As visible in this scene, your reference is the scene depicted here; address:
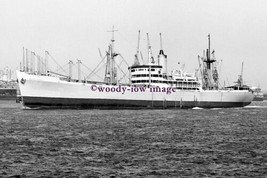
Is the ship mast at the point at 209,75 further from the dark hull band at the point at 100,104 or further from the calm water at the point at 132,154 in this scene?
the calm water at the point at 132,154

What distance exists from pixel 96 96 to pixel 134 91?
6.52 metres

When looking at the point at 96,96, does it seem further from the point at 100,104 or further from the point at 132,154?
the point at 132,154

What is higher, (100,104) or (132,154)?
(100,104)

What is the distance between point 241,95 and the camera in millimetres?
77938

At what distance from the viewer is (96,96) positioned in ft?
207

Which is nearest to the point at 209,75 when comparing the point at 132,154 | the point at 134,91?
the point at 134,91

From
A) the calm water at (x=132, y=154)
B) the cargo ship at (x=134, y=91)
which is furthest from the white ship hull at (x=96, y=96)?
the calm water at (x=132, y=154)

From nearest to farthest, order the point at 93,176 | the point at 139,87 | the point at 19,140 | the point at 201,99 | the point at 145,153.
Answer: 1. the point at 93,176
2. the point at 145,153
3. the point at 19,140
4. the point at 139,87
5. the point at 201,99

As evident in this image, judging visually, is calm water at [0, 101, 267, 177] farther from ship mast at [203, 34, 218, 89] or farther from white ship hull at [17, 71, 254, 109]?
ship mast at [203, 34, 218, 89]

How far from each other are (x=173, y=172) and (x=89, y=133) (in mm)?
15006

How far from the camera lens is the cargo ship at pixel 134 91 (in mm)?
60312

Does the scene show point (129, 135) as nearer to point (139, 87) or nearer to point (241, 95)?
point (139, 87)

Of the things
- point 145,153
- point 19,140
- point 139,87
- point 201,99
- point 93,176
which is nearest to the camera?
point 93,176

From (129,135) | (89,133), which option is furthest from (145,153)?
(89,133)
